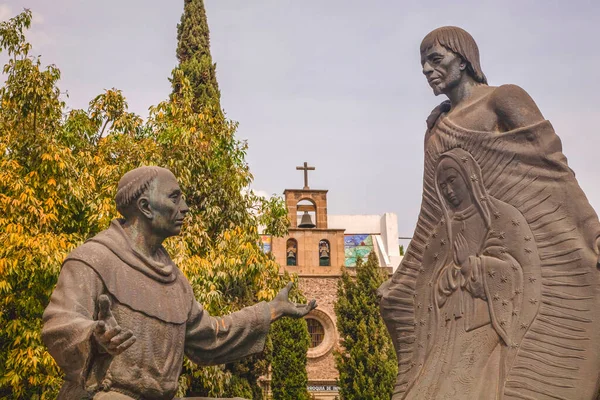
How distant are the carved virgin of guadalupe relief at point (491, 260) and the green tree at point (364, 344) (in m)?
21.8

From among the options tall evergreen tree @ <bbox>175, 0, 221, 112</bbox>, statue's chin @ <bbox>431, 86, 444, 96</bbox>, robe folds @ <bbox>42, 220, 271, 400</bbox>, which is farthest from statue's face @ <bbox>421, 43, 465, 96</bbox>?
tall evergreen tree @ <bbox>175, 0, 221, 112</bbox>

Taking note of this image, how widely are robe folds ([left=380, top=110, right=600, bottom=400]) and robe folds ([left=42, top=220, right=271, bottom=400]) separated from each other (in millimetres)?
1697

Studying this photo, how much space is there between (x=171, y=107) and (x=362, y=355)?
50.4ft

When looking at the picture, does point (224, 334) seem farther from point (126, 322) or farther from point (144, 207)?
point (144, 207)

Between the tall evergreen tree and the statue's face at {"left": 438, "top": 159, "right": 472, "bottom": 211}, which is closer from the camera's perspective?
the statue's face at {"left": 438, "top": 159, "right": 472, "bottom": 211}

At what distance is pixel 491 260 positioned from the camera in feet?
17.4

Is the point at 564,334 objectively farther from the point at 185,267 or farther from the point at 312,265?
the point at 312,265

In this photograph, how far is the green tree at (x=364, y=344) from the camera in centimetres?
2734

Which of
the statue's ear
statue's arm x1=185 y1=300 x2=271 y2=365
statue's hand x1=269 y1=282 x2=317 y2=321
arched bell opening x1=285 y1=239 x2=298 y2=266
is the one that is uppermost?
arched bell opening x1=285 y1=239 x2=298 y2=266

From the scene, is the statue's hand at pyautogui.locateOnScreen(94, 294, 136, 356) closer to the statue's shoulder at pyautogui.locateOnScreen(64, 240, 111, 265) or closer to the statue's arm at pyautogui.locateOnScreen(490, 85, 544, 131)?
the statue's shoulder at pyautogui.locateOnScreen(64, 240, 111, 265)

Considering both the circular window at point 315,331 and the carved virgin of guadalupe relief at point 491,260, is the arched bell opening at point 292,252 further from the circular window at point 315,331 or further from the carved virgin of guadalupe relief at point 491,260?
the carved virgin of guadalupe relief at point 491,260

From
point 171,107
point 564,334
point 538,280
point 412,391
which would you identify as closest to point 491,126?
point 538,280

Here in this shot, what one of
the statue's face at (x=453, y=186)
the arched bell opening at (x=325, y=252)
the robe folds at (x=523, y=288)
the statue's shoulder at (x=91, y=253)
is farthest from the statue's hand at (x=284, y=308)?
the arched bell opening at (x=325, y=252)

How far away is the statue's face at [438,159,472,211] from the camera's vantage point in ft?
18.3
